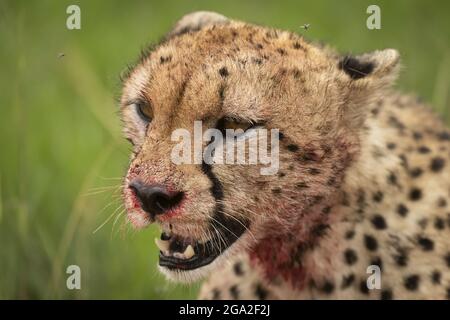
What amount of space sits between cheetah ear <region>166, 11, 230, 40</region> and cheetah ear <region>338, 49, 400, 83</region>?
0.64 meters

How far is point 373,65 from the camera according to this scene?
12.9ft

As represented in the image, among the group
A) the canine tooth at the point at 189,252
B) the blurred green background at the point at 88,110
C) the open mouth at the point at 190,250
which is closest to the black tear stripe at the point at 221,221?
the open mouth at the point at 190,250

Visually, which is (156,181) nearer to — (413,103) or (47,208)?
(413,103)

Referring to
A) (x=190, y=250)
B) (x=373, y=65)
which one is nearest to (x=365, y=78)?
(x=373, y=65)

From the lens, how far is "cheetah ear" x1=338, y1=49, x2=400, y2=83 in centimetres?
388

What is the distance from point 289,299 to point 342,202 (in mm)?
493

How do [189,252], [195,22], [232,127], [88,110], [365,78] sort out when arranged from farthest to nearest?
[88,110], [195,22], [365,78], [189,252], [232,127]

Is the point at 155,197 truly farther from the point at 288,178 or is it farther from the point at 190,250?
the point at 288,178

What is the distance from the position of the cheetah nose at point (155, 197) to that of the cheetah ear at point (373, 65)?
1.03 m

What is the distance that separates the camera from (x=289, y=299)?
3953 mm

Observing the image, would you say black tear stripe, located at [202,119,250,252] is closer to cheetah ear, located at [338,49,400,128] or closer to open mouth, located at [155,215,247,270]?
open mouth, located at [155,215,247,270]

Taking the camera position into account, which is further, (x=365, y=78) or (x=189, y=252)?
(x=365, y=78)

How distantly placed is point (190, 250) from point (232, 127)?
54 cm

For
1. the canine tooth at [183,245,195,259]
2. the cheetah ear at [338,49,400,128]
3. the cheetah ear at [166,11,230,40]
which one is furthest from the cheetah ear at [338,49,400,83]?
the canine tooth at [183,245,195,259]
